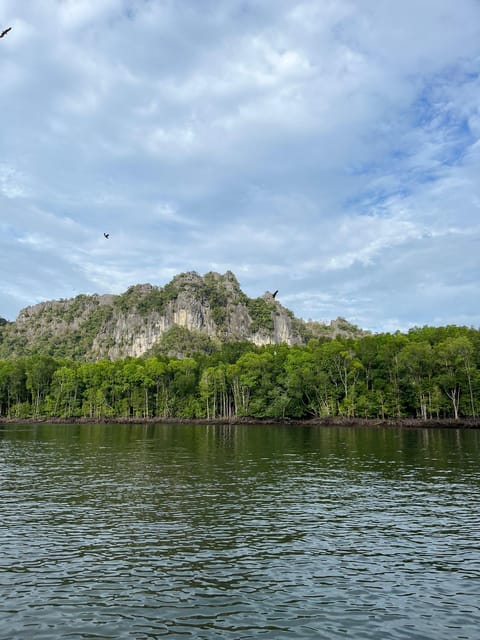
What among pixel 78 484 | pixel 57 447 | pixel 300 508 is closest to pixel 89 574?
pixel 300 508

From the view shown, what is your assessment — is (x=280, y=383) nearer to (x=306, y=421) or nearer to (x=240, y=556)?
(x=306, y=421)

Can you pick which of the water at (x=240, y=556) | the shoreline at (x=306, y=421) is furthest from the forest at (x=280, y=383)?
the water at (x=240, y=556)

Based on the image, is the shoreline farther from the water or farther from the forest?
the water

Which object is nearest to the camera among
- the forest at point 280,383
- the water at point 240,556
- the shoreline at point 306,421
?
the water at point 240,556

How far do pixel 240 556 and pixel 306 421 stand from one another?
106 m

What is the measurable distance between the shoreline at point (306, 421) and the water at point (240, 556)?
221ft

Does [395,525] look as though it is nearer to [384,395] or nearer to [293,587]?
[293,587]

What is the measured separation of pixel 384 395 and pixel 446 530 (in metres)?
97.9

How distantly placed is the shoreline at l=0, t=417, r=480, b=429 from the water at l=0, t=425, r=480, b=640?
6736 cm

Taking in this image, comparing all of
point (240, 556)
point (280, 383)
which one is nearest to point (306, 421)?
point (280, 383)

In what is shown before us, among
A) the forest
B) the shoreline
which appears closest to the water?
the shoreline

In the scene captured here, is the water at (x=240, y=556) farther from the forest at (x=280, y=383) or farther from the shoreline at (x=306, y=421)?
the forest at (x=280, y=383)

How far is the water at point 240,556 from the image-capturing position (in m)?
12.5

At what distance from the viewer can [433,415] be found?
113250mm
